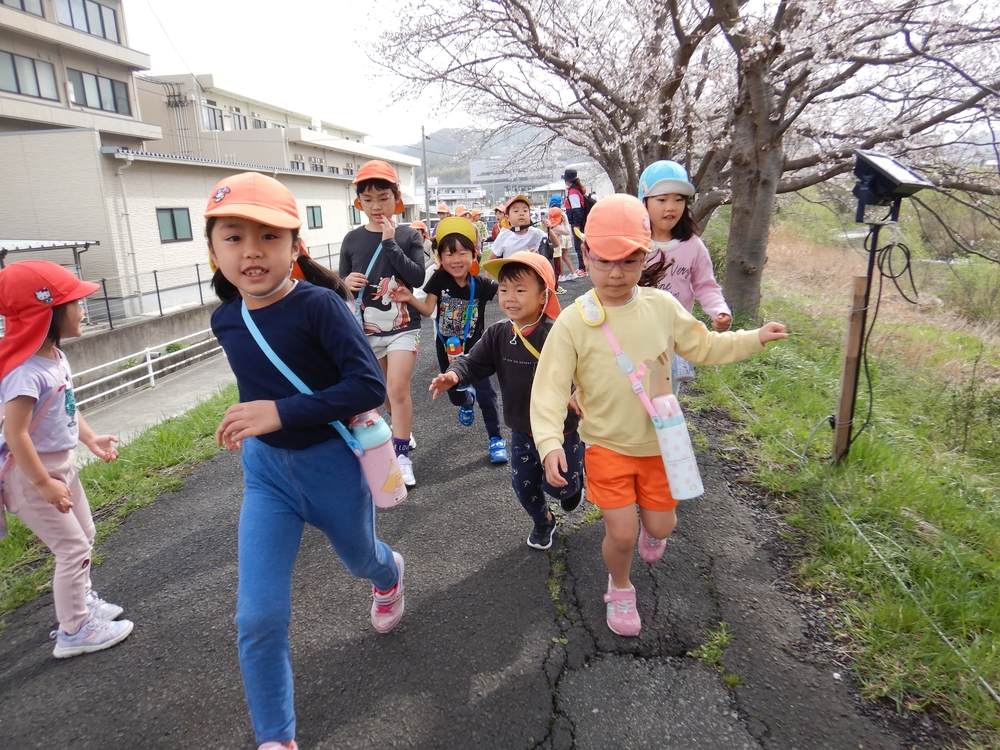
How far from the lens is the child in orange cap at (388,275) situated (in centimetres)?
373

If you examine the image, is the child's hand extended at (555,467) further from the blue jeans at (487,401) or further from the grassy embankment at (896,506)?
the blue jeans at (487,401)

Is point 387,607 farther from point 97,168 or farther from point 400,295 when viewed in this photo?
point 97,168

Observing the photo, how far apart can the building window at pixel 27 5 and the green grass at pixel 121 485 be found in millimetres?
20738

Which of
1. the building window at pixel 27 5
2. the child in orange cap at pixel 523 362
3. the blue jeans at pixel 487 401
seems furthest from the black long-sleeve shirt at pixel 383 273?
the building window at pixel 27 5

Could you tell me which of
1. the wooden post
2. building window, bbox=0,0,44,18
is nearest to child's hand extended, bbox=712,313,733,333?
the wooden post

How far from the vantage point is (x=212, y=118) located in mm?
29656

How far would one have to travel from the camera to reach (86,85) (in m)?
21.1

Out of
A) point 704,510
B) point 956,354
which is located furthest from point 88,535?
point 956,354

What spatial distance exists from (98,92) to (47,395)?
25.4 meters

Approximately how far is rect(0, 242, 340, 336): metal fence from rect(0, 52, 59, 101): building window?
25.2 ft

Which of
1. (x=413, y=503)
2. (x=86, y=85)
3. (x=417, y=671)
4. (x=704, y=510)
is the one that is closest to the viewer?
(x=417, y=671)

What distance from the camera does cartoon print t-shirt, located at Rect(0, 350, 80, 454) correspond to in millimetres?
2305

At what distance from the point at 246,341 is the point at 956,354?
10.9 m

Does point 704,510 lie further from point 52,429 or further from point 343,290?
point 52,429
